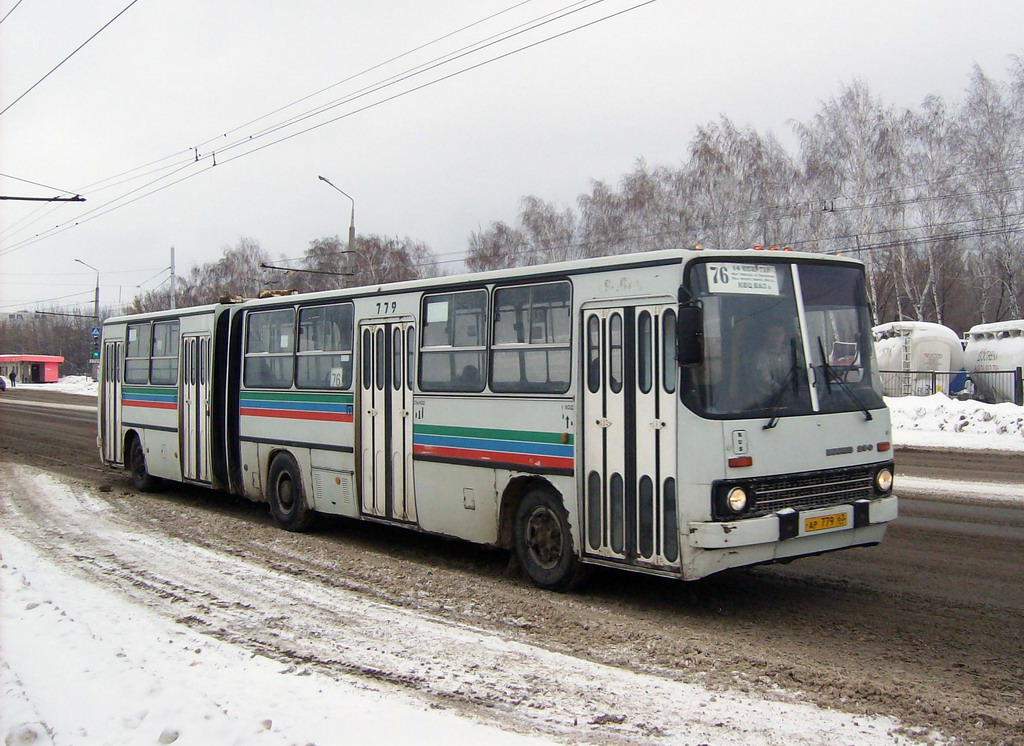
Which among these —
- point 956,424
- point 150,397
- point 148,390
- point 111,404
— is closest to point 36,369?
point 111,404

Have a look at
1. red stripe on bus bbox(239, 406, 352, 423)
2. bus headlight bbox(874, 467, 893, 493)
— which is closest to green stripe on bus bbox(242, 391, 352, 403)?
red stripe on bus bbox(239, 406, 352, 423)

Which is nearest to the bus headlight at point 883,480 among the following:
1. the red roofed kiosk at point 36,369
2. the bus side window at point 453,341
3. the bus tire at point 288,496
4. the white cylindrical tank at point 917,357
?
the bus side window at point 453,341

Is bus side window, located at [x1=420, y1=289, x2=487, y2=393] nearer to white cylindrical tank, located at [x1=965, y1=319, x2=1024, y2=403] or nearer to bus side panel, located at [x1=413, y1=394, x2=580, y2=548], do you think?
bus side panel, located at [x1=413, y1=394, x2=580, y2=548]

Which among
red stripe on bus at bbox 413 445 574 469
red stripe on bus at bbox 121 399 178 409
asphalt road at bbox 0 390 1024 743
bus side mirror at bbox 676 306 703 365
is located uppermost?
bus side mirror at bbox 676 306 703 365

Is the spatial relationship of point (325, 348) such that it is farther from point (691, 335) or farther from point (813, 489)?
point (813, 489)

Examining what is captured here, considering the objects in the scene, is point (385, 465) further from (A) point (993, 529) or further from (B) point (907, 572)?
(A) point (993, 529)

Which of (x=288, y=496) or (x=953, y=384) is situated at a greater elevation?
(x=953, y=384)

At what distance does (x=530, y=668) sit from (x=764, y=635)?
187 cm

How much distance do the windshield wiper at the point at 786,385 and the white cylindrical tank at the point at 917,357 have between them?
2449 cm

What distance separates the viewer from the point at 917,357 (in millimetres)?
30516

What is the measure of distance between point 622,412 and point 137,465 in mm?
11106

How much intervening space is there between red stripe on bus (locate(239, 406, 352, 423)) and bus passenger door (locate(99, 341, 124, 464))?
4.80m

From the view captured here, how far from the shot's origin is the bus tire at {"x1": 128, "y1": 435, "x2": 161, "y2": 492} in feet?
51.1

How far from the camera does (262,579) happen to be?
8680mm
